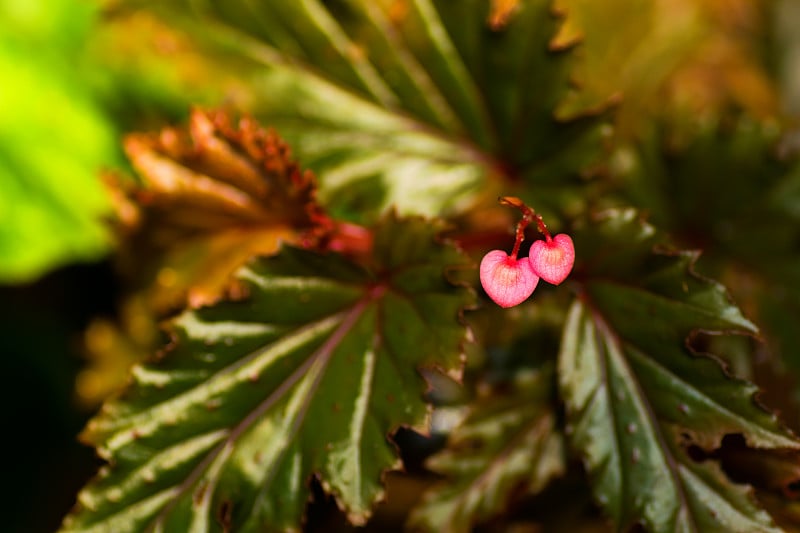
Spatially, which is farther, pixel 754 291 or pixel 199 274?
pixel 754 291

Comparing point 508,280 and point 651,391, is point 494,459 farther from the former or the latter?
point 508,280

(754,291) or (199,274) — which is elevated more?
(754,291)

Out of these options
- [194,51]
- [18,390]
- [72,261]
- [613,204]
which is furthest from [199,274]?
[18,390]

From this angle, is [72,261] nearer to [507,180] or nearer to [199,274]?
[199,274]

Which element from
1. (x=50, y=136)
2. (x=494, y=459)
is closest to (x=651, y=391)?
(x=494, y=459)

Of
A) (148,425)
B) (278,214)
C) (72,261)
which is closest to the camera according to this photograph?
(148,425)

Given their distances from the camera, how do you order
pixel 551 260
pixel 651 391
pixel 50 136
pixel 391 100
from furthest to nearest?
pixel 50 136, pixel 391 100, pixel 651 391, pixel 551 260

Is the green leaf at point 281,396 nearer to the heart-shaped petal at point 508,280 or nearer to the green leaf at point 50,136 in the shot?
the heart-shaped petal at point 508,280
